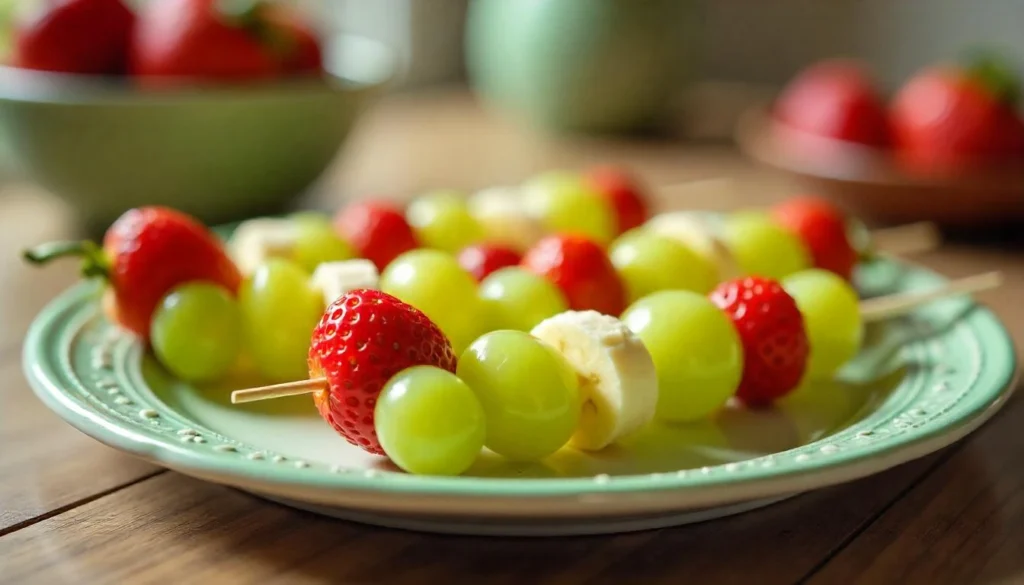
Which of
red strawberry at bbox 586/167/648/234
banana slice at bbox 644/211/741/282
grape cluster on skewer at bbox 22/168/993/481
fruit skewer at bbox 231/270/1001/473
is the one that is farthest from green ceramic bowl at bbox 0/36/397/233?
fruit skewer at bbox 231/270/1001/473

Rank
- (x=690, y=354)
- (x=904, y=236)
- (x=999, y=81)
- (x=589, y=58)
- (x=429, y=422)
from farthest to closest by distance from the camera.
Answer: (x=589, y=58)
(x=999, y=81)
(x=904, y=236)
(x=690, y=354)
(x=429, y=422)

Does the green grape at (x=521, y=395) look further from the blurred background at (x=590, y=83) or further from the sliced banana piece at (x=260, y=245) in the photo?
the blurred background at (x=590, y=83)

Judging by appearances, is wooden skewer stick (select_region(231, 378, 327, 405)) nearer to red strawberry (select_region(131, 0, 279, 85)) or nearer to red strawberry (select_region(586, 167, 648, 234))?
red strawberry (select_region(586, 167, 648, 234))

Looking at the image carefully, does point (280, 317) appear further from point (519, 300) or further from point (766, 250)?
point (766, 250)

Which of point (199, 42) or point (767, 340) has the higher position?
point (199, 42)

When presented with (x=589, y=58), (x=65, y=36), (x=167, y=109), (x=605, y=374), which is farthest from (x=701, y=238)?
(x=589, y=58)

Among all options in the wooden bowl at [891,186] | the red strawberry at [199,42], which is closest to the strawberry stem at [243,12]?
the red strawberry at [199,42]

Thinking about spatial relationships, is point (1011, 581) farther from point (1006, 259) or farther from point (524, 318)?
point (1006, 259)
